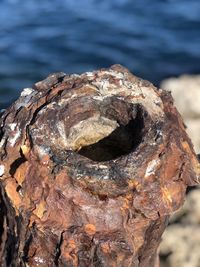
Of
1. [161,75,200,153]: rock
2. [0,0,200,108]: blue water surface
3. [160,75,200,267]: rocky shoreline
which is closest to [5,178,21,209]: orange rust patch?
[160,75,200,267]: rocky shoreline

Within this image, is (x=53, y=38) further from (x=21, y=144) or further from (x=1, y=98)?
(x=21, y=144)

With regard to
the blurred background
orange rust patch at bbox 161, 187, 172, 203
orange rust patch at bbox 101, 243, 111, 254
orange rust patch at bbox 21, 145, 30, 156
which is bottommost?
the blurred background

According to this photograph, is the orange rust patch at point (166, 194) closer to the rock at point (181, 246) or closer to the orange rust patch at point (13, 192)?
the orange rust patch at point (13, 192)

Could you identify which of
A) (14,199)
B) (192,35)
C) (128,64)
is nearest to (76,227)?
(14,199)

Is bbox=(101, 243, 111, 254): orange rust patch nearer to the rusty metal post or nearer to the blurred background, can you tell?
the rusty metal post

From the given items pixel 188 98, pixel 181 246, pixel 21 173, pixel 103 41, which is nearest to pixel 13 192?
pixel 21 173

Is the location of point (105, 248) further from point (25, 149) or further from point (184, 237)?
point (184, 237)

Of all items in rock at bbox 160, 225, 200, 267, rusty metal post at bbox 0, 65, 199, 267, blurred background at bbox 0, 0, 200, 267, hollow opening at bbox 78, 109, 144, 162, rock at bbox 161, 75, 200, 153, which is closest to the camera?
rusty metal post at bbox 0, 65, 199, 267
